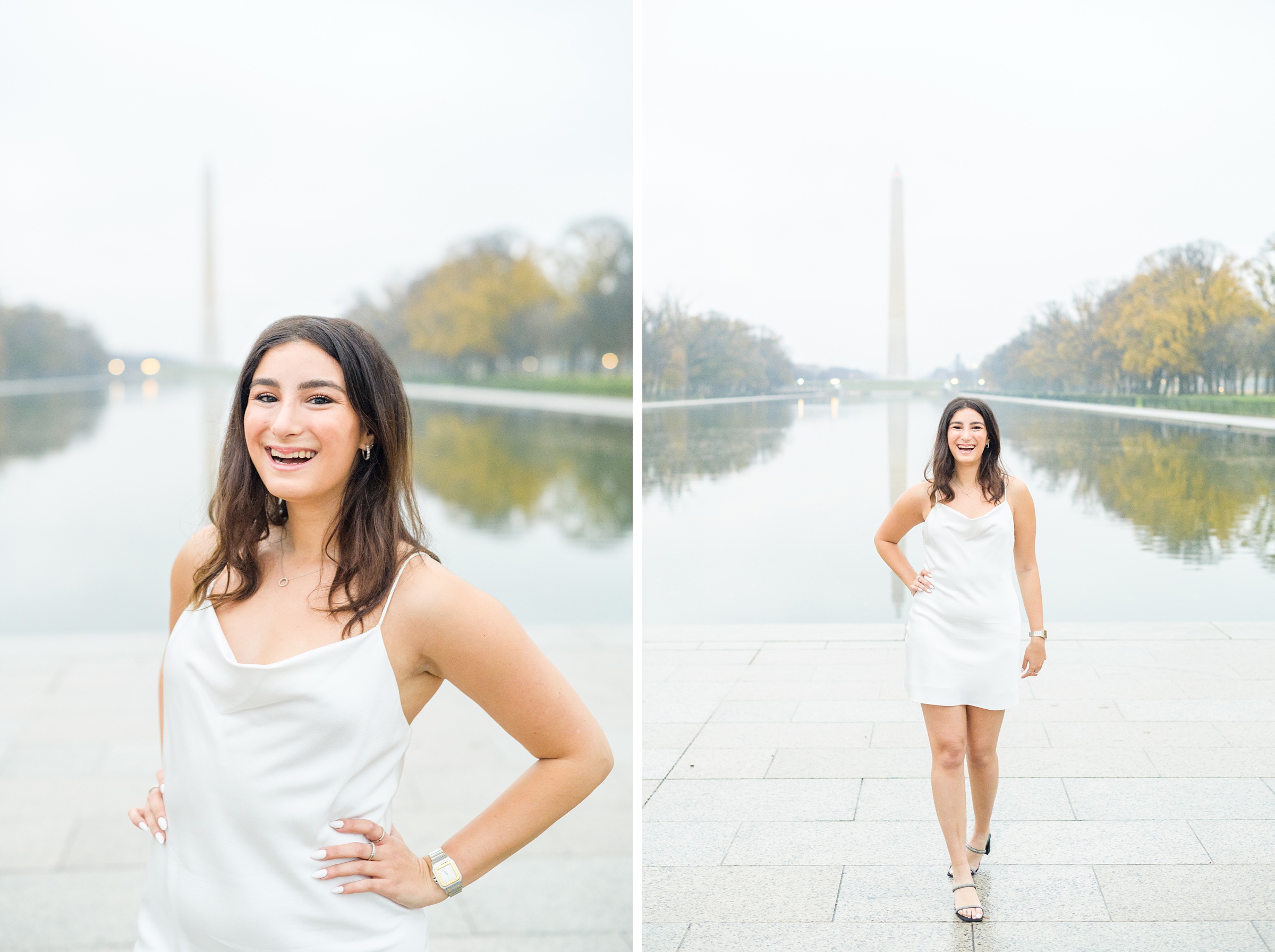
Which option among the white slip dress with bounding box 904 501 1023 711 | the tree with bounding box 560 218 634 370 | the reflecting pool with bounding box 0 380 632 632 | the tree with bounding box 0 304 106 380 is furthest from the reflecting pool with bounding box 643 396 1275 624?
the tree with bounding box 0 304 106 380

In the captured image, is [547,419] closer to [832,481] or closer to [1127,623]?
[832,481]

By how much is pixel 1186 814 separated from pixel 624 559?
9.34 m

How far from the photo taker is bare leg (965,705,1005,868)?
326cm

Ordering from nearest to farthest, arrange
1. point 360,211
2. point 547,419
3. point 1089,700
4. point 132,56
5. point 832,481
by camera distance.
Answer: point 1089,700
point 832,481
point 132,56
point 360,211
point 547,419

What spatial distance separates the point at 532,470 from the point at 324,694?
36.5ft

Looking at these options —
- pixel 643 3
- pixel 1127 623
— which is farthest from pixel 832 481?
pixel 643 3

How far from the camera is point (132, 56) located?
10312 millimetres

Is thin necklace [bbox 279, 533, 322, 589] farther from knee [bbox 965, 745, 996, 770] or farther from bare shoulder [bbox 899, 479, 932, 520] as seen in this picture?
knee [bbox 965, 745, 996, 770]

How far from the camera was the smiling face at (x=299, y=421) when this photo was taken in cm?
162

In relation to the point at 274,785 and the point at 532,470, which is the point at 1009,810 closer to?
the point at 274,785

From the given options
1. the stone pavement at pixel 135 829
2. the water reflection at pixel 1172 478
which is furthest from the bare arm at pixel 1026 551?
the stone pavement at pixel 135 829

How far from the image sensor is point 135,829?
5375mm

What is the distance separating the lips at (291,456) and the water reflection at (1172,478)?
272cm

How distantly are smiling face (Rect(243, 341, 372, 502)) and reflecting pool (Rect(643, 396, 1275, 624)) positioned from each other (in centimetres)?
237
